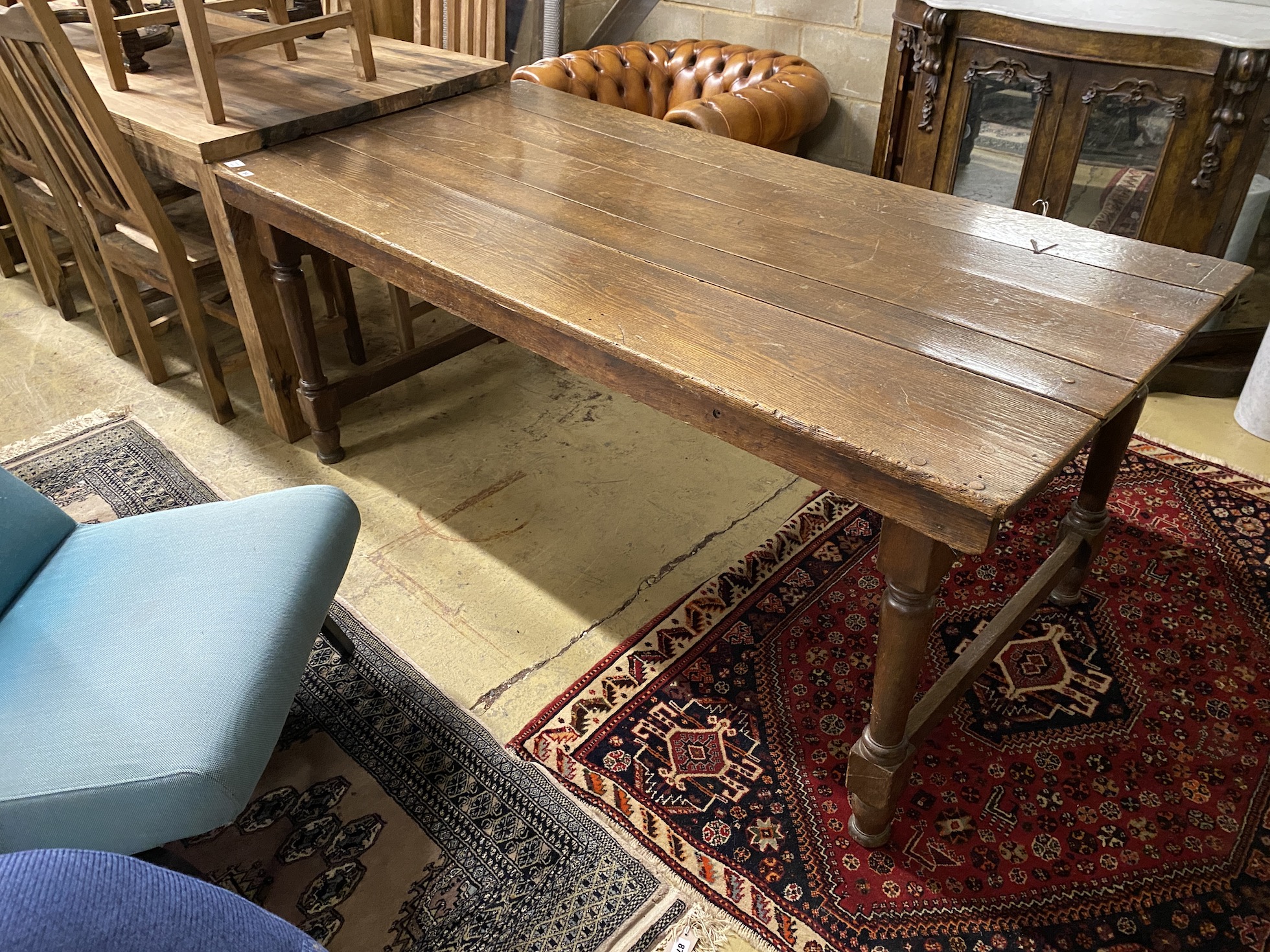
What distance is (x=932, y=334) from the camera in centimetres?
138

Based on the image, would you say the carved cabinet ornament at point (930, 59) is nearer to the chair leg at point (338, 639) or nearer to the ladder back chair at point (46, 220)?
the chair leg at point (338, 639)

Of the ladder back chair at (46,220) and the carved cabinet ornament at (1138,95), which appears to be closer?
the carved cabinet ornament at (1138,95)

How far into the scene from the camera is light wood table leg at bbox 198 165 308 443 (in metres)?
2.17

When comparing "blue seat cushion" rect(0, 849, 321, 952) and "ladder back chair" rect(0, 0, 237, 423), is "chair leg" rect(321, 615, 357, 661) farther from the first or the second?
"ladder back chair" rect(0, 0, 237, 423)

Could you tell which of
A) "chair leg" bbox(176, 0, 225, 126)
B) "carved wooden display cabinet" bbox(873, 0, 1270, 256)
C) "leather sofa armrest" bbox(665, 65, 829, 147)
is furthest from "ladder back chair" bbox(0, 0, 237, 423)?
"carved wooden display cabinet" bbox(873, 0, 1270, 256)

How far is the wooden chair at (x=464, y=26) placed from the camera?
9.14 feet

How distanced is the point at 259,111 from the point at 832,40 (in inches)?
91.8

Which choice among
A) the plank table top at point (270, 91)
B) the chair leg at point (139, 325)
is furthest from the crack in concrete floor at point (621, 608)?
the chair leg at point (139, 325)

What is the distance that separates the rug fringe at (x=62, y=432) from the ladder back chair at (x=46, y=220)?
37 cm

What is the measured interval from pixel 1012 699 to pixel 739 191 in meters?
1.16

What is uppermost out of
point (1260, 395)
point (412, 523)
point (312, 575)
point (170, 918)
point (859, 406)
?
point (859, 406)

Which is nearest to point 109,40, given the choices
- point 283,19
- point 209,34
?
point 209,34

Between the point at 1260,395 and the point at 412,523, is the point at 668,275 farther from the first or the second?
the point at 1260,395

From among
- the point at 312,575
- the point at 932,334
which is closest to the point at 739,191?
the point at 932,334
